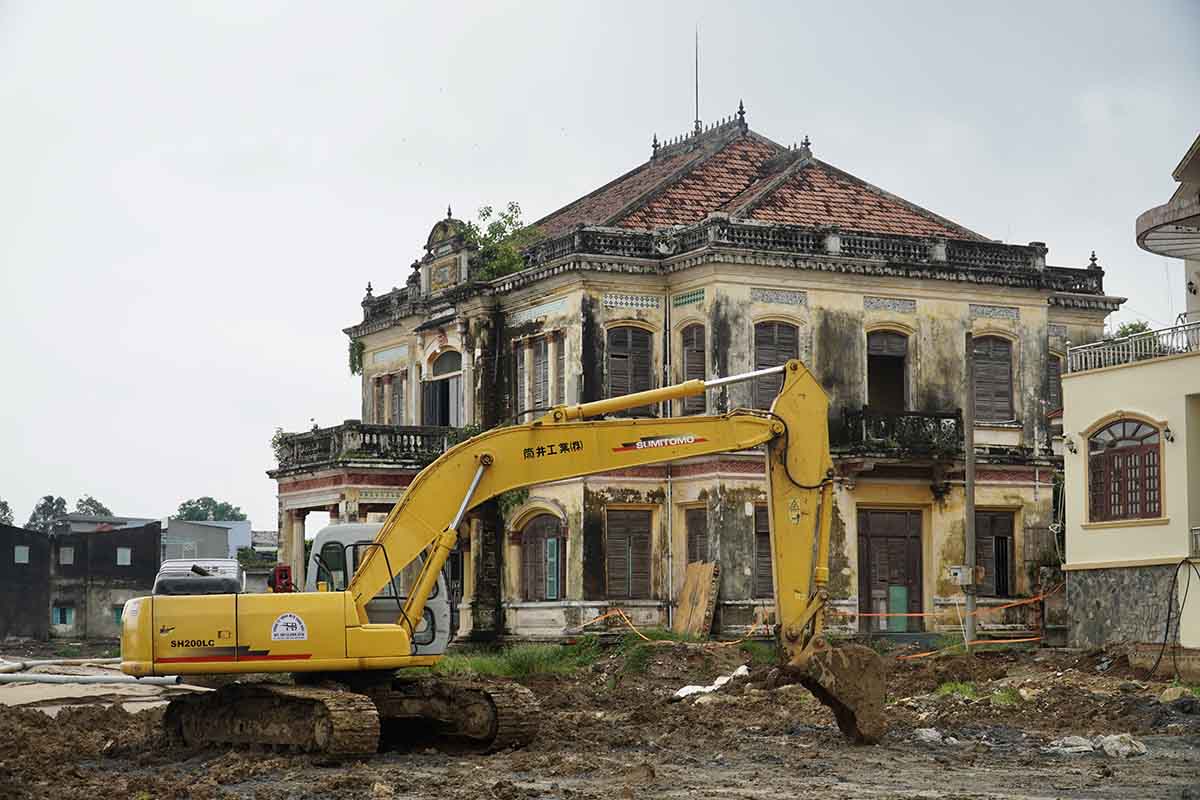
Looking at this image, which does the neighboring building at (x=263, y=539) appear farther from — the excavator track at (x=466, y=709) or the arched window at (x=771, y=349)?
the excavator track at (x=466, y=709)

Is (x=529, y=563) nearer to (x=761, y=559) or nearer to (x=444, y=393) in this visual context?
(x=761, y=559)

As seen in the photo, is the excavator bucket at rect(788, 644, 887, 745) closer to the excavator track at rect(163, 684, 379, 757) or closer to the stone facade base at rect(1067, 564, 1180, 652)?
the excavator track at rect(163, 684, 379, 757)

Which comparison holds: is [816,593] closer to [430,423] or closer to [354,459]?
[354,459]

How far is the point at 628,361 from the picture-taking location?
39.3m

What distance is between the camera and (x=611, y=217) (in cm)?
4075

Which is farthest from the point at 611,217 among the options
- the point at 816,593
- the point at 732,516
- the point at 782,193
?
the point at 816,593

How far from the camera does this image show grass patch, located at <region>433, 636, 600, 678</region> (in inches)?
1330

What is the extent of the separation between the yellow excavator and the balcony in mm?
17817

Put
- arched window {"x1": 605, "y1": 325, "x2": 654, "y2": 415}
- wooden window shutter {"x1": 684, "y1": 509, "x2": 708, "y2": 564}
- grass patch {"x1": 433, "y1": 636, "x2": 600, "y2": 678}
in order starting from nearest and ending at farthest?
1. grass patch {"x1": 433, "y1": 636, "x2": 600, "y2": 678}
2. wooden window shutter {"x1": 684, "y1": 509, "x2": 708, "y2": 564}
3. arched window {"x1": 605, "y1": 325, "x2": 654, "y2": 415}

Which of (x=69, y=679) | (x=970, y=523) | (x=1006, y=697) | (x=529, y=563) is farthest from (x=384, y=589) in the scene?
(x=529, y=563)

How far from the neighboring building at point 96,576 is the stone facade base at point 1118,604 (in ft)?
154

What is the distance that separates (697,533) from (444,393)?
8.42 meters

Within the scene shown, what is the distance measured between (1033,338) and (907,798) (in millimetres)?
24817

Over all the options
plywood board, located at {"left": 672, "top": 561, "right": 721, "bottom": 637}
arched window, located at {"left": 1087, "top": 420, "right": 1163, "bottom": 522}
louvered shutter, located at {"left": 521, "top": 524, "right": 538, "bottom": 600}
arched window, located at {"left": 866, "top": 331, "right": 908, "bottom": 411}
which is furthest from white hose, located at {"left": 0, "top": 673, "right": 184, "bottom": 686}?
arched window, located at {"left": 1087, "top": 420, "right": 1163, "bottom": 522}
